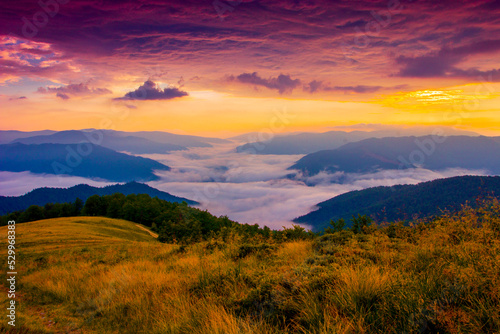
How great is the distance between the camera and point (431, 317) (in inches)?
136

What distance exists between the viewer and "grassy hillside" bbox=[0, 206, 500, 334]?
12.1 ft

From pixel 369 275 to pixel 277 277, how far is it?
1.85 meters

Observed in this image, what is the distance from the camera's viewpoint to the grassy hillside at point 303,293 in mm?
3679

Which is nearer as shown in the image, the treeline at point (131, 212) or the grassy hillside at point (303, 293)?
the grassy hillside at point (303, 293)

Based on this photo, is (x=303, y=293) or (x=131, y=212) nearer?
(x=303, y=293)

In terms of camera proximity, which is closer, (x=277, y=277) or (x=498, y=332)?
(x=498, y=332)

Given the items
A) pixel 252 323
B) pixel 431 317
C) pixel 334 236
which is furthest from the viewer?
pixel 334 236

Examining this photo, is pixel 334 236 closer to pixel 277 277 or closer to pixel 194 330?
pixel 277 277

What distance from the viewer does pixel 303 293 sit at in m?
4.79

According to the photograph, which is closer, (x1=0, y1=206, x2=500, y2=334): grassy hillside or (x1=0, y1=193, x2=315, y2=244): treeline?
(x1=0, y1=206, x2=500, y2=334): grassy hillside

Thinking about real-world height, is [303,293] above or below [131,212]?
above

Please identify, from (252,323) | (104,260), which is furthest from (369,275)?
(104,260)

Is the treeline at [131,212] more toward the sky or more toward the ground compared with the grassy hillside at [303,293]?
more toward the ground

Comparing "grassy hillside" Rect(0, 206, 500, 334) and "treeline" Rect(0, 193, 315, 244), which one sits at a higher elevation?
"grassy hillside" Rect(0, 206, 500, 334)
